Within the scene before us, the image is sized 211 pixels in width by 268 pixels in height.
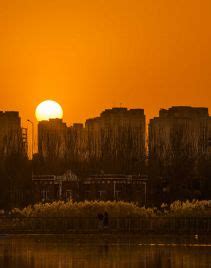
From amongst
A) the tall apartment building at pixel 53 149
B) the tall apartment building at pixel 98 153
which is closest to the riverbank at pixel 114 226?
the tall apartment building at pixel 98 153

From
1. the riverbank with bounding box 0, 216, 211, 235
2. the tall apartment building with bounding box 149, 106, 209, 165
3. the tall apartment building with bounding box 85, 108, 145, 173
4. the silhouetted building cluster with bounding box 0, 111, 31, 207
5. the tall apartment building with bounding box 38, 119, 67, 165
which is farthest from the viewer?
the tall apartment building with bounding box 149, 106, 209, 165

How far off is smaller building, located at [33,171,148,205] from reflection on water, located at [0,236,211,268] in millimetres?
43434

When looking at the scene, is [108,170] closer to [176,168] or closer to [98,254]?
[176,168]

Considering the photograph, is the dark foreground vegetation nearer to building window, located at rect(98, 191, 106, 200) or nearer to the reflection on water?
the reflection on water

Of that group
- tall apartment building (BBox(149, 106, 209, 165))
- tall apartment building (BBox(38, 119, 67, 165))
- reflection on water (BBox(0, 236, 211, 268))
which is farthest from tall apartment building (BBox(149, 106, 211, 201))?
reflection on water (BBox(0, 236, 211, 268))

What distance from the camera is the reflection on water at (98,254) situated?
30344 mm

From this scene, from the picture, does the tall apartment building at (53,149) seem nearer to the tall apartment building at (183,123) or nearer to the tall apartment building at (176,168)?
the tall apartment building at (176,168)

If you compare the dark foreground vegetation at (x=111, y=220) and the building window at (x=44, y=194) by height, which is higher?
the building window at (x=44, y=194)

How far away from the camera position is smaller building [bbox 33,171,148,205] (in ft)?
295

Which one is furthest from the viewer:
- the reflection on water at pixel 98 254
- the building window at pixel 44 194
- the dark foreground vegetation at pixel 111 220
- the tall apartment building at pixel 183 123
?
the tall apartment building at pixel 183 123

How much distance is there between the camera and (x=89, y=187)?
91.9 meters

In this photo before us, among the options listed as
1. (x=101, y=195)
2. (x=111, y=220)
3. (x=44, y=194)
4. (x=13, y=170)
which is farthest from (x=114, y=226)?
(x=13, y=170)

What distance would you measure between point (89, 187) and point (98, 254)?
56583mm

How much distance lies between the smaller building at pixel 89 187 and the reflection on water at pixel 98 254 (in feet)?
143
